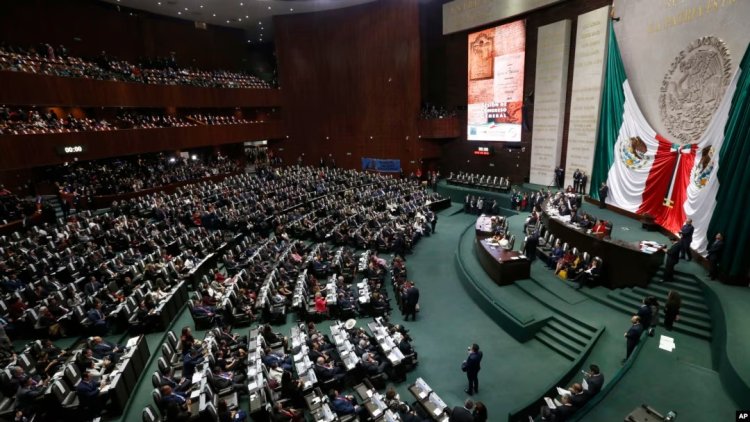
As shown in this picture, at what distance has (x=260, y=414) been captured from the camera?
23.2ft

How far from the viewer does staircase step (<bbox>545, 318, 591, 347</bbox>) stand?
901cm

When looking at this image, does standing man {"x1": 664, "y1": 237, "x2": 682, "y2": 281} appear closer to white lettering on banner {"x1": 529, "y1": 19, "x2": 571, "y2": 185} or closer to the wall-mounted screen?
white lettering on banner {"x1": 529, "y1": 19, "x2": 571, "y2": 185}

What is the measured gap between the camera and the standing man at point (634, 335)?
7.80 metres

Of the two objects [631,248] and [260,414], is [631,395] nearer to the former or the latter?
[631,248]

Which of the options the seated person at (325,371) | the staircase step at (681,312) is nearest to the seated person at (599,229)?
the staircase step at (681,312)

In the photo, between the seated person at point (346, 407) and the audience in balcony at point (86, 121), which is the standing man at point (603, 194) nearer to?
the seated person at point (346, 407)

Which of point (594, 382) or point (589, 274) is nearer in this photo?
point (594, 382)

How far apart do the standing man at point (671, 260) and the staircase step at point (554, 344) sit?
348 centimetres

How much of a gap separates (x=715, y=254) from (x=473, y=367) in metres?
6.76

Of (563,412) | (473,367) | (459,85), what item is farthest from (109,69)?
(563,412)

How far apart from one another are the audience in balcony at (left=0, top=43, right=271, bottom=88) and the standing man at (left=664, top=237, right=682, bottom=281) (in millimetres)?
26503

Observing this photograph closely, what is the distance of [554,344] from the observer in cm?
938

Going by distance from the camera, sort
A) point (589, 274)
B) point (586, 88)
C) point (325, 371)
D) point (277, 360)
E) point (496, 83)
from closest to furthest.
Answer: point (325, 371), point (277, 360), point (589, 274), point (586, 88), point (496, 83)

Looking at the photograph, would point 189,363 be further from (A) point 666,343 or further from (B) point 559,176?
(B) point 559,176
